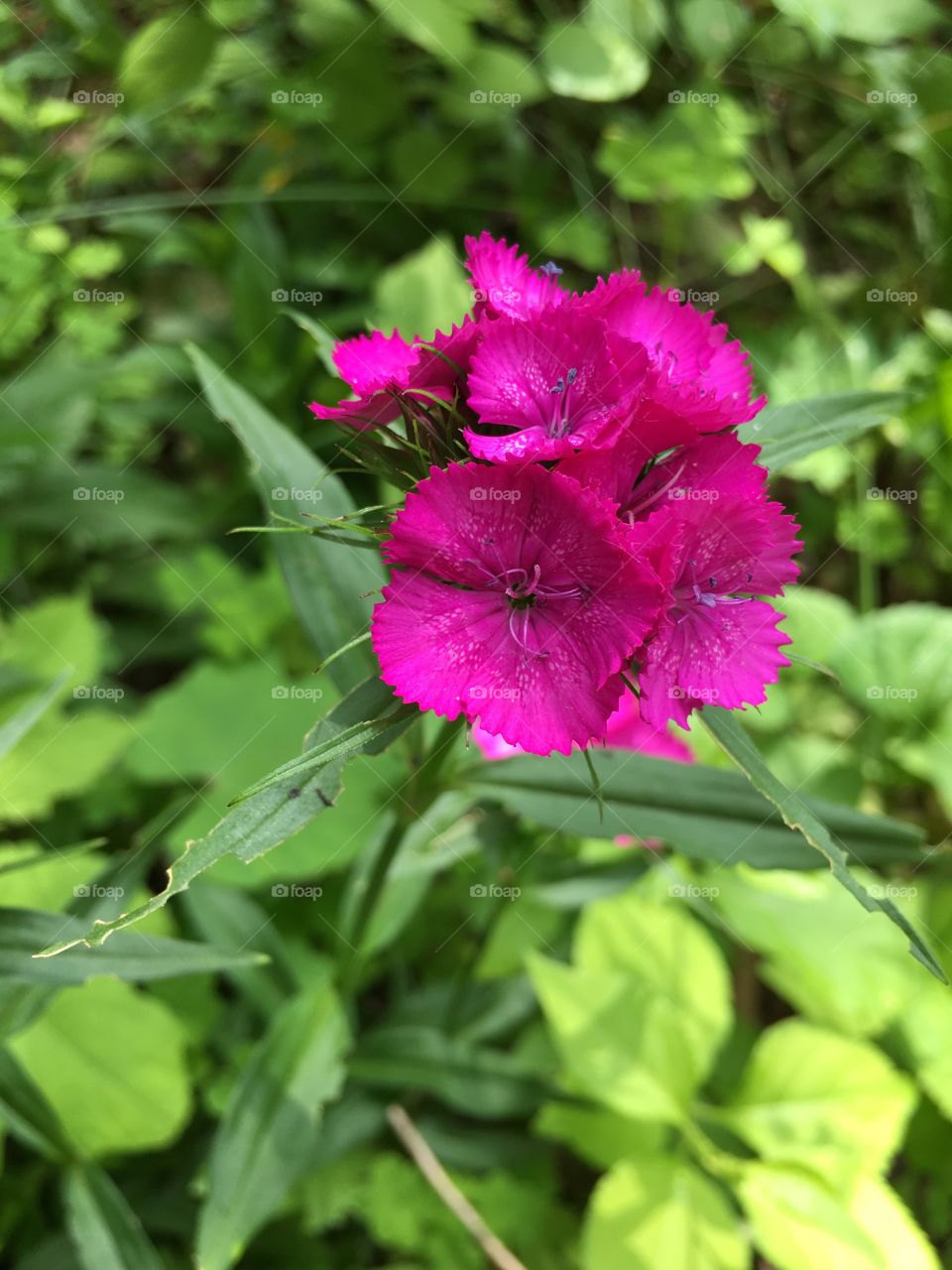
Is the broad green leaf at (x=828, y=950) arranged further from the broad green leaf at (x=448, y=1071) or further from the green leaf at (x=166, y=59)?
the green leaf at (x=166, y=59)

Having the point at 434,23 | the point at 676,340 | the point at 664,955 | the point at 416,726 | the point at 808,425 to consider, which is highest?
the point at 434,23

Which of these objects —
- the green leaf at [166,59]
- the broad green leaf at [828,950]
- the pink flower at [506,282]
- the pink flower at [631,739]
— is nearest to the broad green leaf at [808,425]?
the pink flower at [506,282]

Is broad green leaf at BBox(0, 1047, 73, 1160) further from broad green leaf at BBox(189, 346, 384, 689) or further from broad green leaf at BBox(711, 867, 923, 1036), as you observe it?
broad green leaf at BBox(711, 867, 923, 1036)

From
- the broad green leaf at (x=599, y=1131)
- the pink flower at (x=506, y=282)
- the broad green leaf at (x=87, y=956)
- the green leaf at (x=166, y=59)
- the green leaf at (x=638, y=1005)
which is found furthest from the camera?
the green leaf at (x=166, y=59)

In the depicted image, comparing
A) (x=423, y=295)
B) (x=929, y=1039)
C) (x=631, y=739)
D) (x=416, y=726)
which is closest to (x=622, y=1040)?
(x=631, y=739)

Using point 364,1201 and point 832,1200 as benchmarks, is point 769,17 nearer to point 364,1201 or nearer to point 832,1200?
point 832,1200

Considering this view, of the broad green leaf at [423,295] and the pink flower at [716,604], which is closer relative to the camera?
the pink flower at [716,604]

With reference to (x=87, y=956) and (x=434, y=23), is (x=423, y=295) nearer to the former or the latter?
(x=434, y=23)
